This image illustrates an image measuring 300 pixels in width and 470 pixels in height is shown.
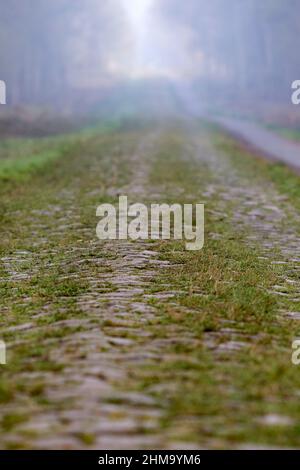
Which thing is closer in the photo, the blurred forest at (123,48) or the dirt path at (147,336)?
the dirt path at (147,336)

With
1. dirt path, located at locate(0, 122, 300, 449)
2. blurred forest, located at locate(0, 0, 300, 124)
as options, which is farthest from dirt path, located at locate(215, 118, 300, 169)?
blurred forest, located at locate(0, 0, 300, 124)

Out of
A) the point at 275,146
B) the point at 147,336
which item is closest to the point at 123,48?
the point at 275,146

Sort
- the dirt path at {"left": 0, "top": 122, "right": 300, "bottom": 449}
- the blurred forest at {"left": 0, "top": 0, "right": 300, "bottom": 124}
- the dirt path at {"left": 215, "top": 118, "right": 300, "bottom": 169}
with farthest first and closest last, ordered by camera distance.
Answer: the blurred forest at {"left": 0, "top": 0, "right": 300, "bottom": 124} < the dirt path at {"left": 215, "top": 118, "right": 300, "bottom": 169} < the dirt path at {"left": 0, "top": 122, "right": 300, "bottom": 449}

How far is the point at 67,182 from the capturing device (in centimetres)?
1455

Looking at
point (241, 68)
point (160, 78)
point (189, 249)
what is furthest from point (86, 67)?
point (189, 249)

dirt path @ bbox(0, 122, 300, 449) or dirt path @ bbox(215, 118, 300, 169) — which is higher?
dirt path @ bbox(215, 118, 300, 169)

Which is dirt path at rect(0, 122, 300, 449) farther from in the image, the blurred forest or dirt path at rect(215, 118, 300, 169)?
the blurred forest

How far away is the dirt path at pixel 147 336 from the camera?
10.7ft

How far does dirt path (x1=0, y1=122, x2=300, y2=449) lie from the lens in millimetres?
3260

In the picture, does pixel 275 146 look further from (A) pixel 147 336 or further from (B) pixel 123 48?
(B) pixel 123 48

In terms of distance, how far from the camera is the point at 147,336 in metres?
4.57

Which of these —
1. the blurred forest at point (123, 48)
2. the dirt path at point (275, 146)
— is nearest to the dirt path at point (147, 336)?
the dirt path at point (275, 146)

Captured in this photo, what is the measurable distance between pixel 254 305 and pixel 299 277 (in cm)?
157

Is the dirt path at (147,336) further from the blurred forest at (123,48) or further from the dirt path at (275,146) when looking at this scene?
the blurred forest at (123,48)
